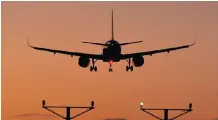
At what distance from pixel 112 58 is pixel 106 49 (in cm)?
101

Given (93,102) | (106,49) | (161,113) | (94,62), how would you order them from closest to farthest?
(106,49), (94,62), (93,102), (161,113)

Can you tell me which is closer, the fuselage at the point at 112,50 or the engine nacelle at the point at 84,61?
the fuselage at the point at 112,50

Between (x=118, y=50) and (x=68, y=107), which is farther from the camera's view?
(x=68, y=107)

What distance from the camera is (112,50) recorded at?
5866cm

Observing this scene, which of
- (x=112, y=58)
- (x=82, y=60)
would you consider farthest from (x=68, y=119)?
(x=112, y=58)

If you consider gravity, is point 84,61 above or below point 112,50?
below

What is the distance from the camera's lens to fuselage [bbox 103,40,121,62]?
193 feet

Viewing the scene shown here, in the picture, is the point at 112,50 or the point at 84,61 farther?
the point at 84,61

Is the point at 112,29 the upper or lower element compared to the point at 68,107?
upper

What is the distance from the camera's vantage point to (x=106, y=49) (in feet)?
193

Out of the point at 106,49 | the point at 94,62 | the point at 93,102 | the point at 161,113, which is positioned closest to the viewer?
the point at 106,49

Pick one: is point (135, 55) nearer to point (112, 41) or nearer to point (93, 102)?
point (112, 41)

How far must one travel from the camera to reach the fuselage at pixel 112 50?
5869cm

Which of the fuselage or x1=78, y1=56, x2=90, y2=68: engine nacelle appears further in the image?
x1=78, y1=56, x2=90, y2=68: engine nacelle
